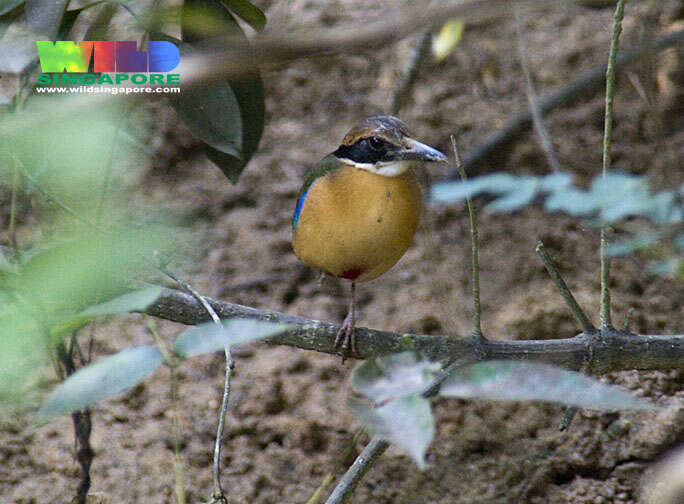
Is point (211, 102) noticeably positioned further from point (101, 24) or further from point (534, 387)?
point (534, 387)

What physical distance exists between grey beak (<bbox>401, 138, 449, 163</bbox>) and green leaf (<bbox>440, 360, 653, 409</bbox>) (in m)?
1.37

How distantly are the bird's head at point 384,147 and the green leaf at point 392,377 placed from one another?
1394mm

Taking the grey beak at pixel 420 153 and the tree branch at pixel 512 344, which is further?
the grey beak at pixel 420 153

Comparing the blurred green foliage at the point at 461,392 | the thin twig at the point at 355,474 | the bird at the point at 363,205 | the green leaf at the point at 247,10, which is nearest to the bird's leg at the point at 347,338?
the bird at the point at 363,205

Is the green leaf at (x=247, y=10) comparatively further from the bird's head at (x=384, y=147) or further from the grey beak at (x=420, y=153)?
the grey beak at (x=420, y=153)

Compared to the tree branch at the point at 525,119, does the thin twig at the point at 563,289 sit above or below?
below

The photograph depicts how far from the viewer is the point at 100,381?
3.56 feet

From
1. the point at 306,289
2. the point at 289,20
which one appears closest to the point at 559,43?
the point at 289,20

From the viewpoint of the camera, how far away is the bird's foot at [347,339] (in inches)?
96.5

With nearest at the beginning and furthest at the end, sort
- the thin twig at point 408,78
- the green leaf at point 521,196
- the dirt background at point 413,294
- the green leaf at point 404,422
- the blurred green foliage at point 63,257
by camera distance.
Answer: the blurred green foliage at point 63,257
the green leaf at point 404,422
the green leaf at point 521,196
the dirt background at point 413,294
the thin twig at point 408,78

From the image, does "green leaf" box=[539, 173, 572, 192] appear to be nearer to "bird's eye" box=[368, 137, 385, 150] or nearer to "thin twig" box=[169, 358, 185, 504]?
"bird's eye" box=[368, 137, 385, 150]

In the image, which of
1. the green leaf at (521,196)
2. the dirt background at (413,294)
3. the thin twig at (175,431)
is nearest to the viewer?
the thin twig at (175,431)

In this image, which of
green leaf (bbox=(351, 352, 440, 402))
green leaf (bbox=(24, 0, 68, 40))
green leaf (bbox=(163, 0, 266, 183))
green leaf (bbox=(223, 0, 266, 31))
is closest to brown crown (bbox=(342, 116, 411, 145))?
green leaf (bbox=(163, 0, 266, 183))

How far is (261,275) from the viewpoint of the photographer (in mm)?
4219
